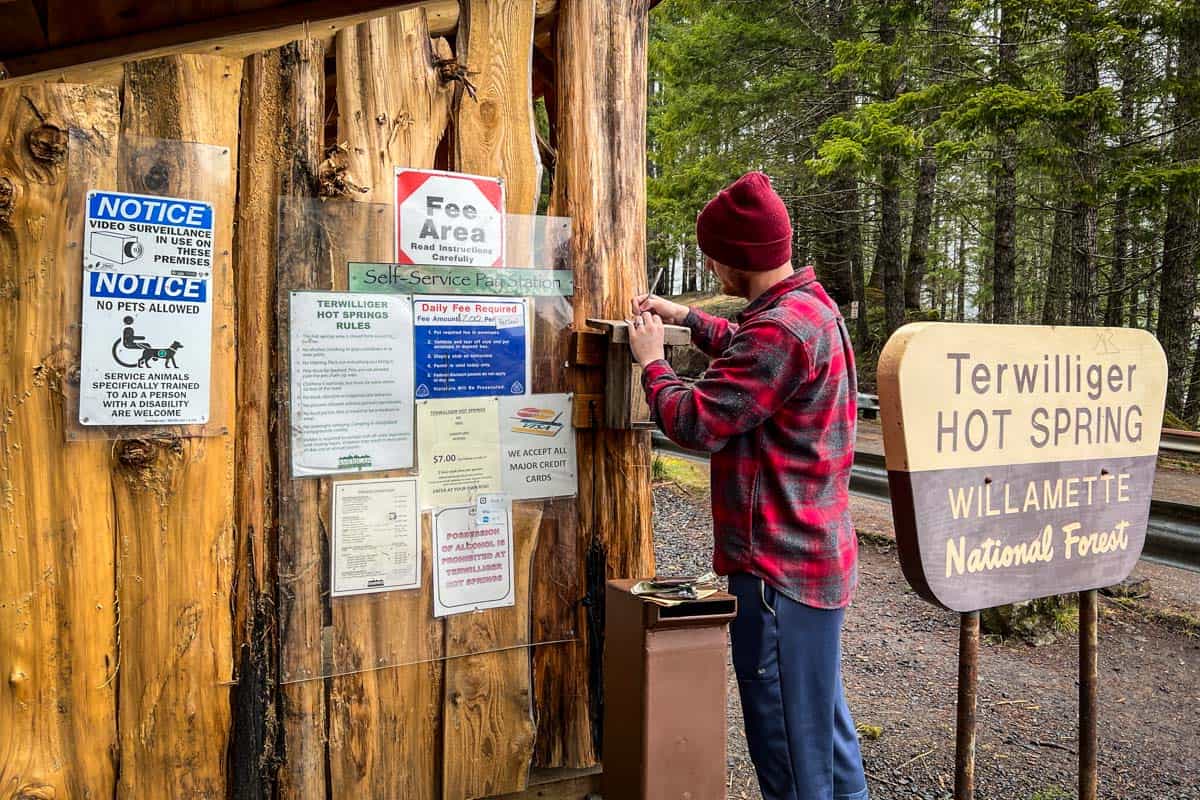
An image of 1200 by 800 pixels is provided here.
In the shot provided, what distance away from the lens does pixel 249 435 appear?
99.9 inches

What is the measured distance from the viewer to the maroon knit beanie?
105 inches

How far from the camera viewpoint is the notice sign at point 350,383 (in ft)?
8.54

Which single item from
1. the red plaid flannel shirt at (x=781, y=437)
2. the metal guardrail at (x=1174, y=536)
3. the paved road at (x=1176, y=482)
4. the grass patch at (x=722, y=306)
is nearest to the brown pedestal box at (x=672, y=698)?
the red plaid flannel shirt at (x=781, y=437)

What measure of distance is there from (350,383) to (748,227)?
1319mm

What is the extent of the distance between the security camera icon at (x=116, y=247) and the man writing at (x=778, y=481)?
1526 millimetres

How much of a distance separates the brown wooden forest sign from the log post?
95cm

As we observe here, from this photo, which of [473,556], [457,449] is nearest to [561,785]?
[473,556]

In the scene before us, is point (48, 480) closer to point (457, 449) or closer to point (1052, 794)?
point (457, 449)

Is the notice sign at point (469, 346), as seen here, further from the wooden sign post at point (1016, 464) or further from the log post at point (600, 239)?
the wooden sign post at point (1016, 464)

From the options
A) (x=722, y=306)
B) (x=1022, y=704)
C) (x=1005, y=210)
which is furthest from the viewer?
(x=722, y=306)

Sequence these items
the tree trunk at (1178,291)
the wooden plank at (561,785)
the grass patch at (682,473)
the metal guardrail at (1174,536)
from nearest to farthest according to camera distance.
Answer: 1. the wooden plank at (561,785)
2. the metal guardrail at (1174,536)
3. the grass patch at (682,473)
4. the tree trunk at (1178,291)

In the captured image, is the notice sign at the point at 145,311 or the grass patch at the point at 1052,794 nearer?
the notice sign at the point at 145,311

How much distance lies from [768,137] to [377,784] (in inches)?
539

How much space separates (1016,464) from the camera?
2846mm
